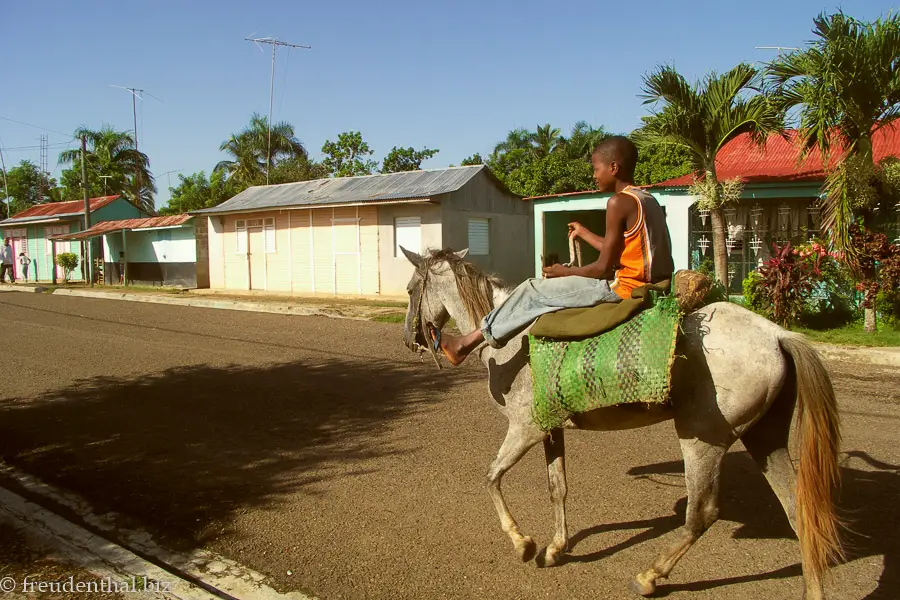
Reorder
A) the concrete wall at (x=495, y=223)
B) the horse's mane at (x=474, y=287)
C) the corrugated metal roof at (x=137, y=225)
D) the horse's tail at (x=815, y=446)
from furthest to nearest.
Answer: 1. the corrugated metal roof at (x=137, y=225)
2. the concrete wall at (x=495, y=223)
3. the horse's mane at (x=474, y=287)
4. the horse's tail at (x=815, y=446)

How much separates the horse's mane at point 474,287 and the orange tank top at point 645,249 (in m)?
0.88

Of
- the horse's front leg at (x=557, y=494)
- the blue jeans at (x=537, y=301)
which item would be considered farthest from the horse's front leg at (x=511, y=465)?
the blue jeans at (x=537, y=301)

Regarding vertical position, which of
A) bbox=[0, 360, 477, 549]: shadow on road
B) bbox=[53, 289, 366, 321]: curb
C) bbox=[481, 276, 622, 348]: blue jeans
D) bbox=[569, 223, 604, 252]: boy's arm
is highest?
bbox=[569, 223, 604, 252]: boy's arm

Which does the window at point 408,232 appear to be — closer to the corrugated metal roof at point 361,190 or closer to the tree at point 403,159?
the corrugated metal roof at point 361,190

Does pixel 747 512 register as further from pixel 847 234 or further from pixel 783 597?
pixel 847 234

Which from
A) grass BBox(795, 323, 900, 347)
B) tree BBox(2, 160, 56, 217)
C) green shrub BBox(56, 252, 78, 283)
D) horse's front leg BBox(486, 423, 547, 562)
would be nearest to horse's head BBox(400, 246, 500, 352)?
horse's front leg BBox(486, 423, 547, 562)

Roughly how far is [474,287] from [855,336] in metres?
9.17

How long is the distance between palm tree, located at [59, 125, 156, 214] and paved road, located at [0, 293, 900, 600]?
3995 cm

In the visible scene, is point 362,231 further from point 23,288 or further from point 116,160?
point 116,160

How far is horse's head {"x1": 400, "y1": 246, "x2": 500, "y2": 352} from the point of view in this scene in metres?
4.27

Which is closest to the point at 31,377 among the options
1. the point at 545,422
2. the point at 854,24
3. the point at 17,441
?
the point at 17,441

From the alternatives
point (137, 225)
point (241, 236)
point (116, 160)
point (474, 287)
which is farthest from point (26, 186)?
point (474, 287)

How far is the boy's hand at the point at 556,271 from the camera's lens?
3836mm

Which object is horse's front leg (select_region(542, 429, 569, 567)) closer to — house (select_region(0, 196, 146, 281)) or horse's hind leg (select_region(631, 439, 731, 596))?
horse's hind leg (select_region(631, 439, 731, 596))
